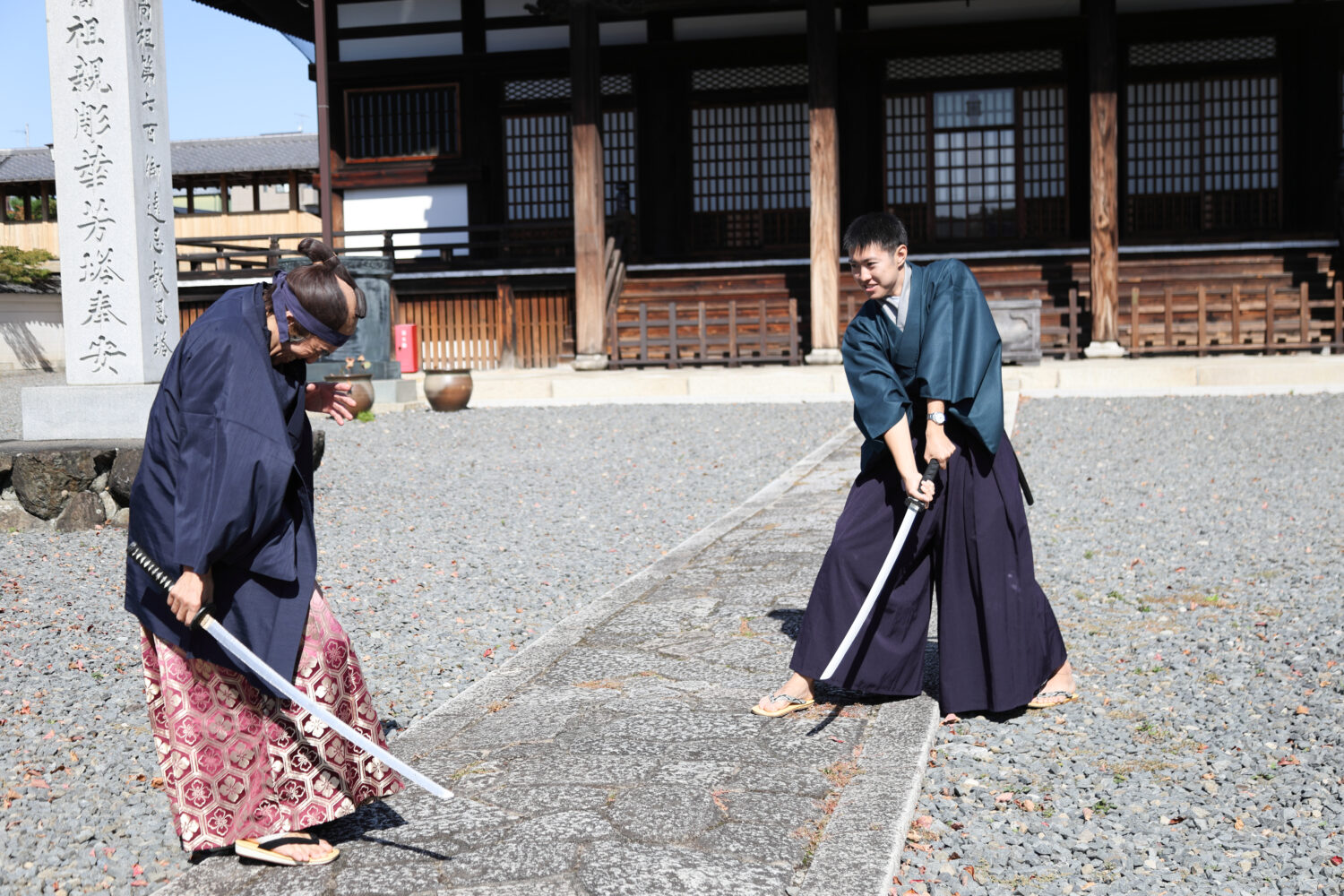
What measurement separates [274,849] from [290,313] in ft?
3.96

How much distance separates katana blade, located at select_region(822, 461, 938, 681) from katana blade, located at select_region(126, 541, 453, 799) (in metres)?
1.33

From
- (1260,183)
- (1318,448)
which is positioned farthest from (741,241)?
(1318,448)

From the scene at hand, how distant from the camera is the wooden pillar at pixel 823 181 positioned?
14984 mm

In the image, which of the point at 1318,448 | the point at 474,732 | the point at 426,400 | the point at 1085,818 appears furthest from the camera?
the point at 426,400

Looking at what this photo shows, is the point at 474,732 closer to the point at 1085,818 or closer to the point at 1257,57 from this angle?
the point at 1085,818

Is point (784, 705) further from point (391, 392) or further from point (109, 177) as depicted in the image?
point (391, 392)

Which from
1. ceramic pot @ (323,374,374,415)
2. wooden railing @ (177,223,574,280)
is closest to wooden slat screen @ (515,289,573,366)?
wooden railing @ (177,223,574,280)

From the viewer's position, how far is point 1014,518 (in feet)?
12.2

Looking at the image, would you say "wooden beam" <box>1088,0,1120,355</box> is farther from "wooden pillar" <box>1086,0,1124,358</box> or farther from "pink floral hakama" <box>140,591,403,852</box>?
"pink floral hakama" <box>140,591,403,852</box>

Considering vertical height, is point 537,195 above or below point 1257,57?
below

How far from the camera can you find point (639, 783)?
3203mm

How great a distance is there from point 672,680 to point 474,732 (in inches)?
29.2

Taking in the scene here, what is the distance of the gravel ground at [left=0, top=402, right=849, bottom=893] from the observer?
10.4ft

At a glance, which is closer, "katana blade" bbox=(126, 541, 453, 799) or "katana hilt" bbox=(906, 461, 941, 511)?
"katana blade" bbox=(126, 541, 453, 799)
